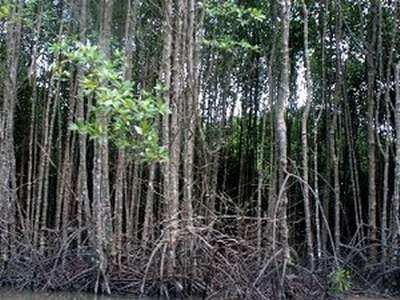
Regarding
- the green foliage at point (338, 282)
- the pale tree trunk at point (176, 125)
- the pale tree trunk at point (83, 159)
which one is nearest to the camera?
the pale tree trunk at point (176, 125)

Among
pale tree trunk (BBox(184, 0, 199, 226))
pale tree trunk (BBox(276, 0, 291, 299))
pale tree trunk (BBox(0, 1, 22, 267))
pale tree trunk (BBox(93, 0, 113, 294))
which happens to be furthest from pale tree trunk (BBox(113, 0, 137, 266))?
pale tree trunk (BBox(276, 0, 291, 299))

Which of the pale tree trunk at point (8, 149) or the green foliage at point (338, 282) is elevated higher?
the pale tree trunk at point (8, 149)

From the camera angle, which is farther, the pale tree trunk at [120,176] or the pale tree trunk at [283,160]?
the pale tree trunk at [120,176]

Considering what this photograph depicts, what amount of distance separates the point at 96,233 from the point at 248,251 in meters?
1.79

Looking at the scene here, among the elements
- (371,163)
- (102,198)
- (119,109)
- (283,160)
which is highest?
(119,109)

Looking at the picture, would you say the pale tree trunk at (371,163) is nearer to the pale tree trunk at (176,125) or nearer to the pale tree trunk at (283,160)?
the pale tree trunk at (176,125)

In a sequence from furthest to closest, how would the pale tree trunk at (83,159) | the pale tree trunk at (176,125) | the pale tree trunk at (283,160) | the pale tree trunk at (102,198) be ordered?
1. the pale tree trunk at (83,159)
2. the pale tree trunk at (102,198)
3. the pale tree trunk at (176,125)
4. the pale tree trunk at (283,160)

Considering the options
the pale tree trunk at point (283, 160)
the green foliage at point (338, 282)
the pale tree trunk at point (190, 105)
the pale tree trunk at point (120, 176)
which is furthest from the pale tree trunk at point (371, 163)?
the pale tree trunk at point (120, 176)

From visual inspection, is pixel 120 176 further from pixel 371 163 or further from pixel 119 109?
pixel 371 163

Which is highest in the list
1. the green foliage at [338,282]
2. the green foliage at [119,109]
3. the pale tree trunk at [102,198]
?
the green foliage at [119,109]

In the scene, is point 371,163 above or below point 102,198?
above

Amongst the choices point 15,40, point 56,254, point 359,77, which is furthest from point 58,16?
point 359,77

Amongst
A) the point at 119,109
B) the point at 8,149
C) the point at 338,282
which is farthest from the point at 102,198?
the point at 338,282

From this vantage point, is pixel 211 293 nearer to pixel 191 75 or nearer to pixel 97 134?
pixel 97 134
